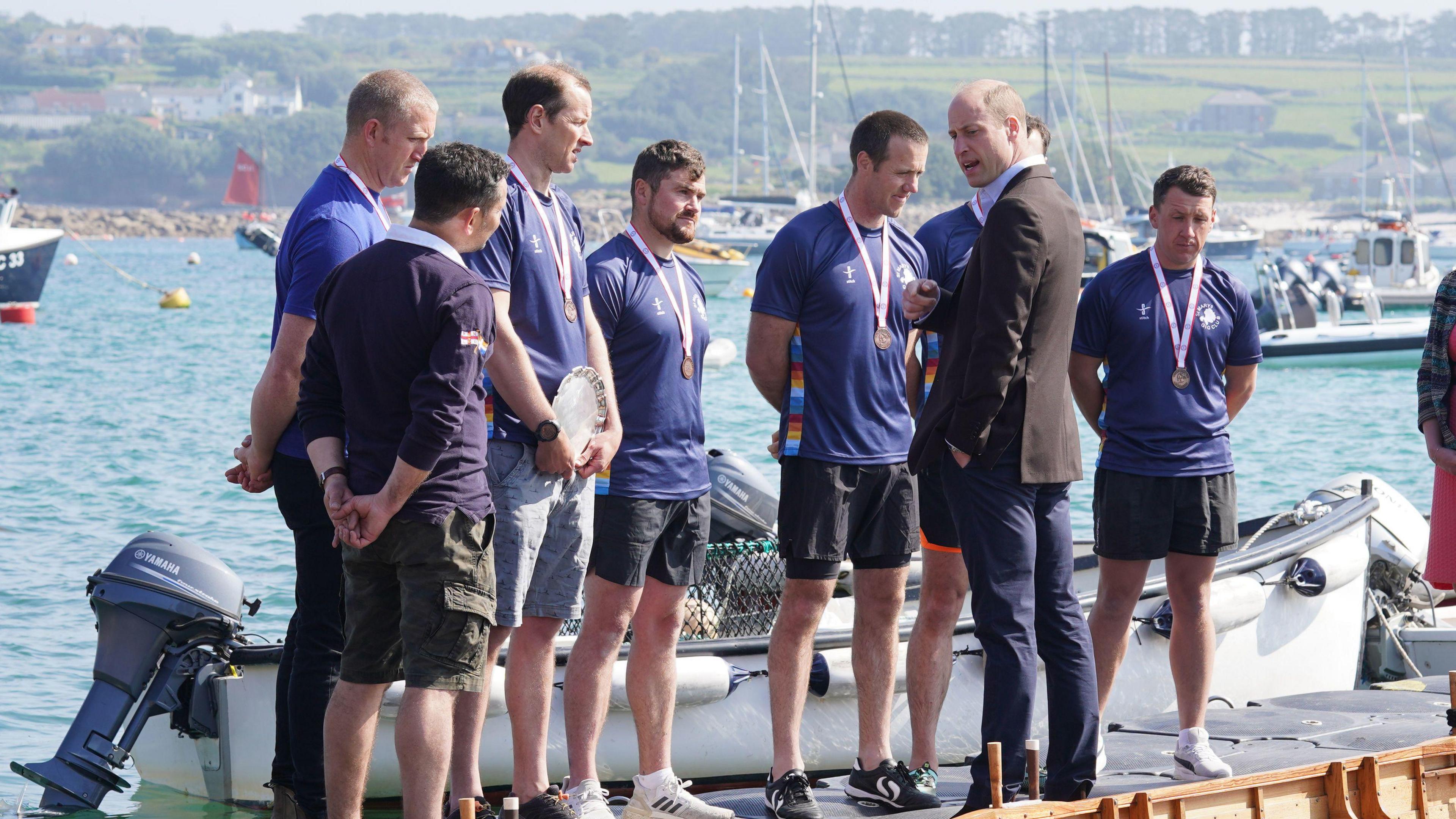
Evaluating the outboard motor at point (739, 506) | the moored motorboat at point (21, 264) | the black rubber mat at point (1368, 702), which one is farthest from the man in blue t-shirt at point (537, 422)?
the moored motorboat at point (21, 264)

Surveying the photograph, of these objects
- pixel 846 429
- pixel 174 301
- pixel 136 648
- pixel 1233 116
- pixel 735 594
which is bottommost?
pixel 174 301

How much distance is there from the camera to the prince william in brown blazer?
391cm

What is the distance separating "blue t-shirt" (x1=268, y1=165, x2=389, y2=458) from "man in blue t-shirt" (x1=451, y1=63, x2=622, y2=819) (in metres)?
0.32

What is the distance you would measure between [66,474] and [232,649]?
1324 centimetres

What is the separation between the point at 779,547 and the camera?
4.44 meters

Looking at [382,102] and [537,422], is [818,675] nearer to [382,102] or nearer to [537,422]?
[537,422]

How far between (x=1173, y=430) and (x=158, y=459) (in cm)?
1619

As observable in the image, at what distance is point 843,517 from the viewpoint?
440cm

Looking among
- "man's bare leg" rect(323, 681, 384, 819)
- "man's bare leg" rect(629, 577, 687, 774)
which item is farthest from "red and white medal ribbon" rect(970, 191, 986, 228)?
"man's bare leg" rect(323, 681, 384, 819)

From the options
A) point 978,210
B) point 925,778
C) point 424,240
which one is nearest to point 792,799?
point 925,778

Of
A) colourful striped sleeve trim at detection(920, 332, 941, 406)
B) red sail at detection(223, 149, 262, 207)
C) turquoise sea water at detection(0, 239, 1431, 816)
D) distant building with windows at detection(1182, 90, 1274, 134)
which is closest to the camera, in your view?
colourful striped sleeve trim at detection(920, 332, 941, 406)

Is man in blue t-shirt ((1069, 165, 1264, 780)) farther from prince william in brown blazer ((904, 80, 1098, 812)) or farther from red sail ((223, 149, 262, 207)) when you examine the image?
red sail ((223, 149, 262, 207))

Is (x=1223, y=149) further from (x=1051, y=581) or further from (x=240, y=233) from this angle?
(x=1051, y=581)

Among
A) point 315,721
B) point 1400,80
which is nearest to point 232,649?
point 315,721
